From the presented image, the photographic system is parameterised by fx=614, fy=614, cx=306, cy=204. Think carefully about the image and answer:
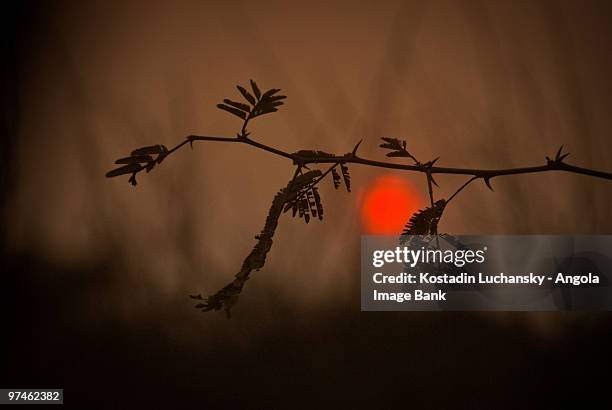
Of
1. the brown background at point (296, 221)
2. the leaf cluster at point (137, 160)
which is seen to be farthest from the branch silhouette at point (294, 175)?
the brown background at point (296, 221)

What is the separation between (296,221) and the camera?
2.20m

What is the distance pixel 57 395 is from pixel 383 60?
1695mm

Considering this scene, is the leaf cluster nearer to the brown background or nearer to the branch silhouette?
the branch silhouette

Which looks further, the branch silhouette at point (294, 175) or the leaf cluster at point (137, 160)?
the leaf cluster at point (137, 160)

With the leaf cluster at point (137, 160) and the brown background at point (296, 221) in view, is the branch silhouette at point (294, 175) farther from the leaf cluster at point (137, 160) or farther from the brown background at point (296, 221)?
the brown background at point (296, 221)

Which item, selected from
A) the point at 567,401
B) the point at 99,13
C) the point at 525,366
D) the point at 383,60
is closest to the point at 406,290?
the point at 525,366

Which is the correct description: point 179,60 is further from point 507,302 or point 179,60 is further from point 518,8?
point 507,302

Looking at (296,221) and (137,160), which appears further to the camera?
(296,221)

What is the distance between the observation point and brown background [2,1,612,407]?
2205 millimetres

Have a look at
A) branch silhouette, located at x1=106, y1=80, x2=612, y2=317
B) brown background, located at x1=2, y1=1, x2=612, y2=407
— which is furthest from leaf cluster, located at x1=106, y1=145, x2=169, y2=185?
brown background, located at x1=2, y1=1, x2=612, y2=407

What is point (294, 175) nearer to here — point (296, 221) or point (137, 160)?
point (137, 160)

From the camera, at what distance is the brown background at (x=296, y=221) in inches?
86.8

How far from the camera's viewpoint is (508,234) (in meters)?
2.21

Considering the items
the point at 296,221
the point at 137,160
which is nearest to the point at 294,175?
the point at 137,160
